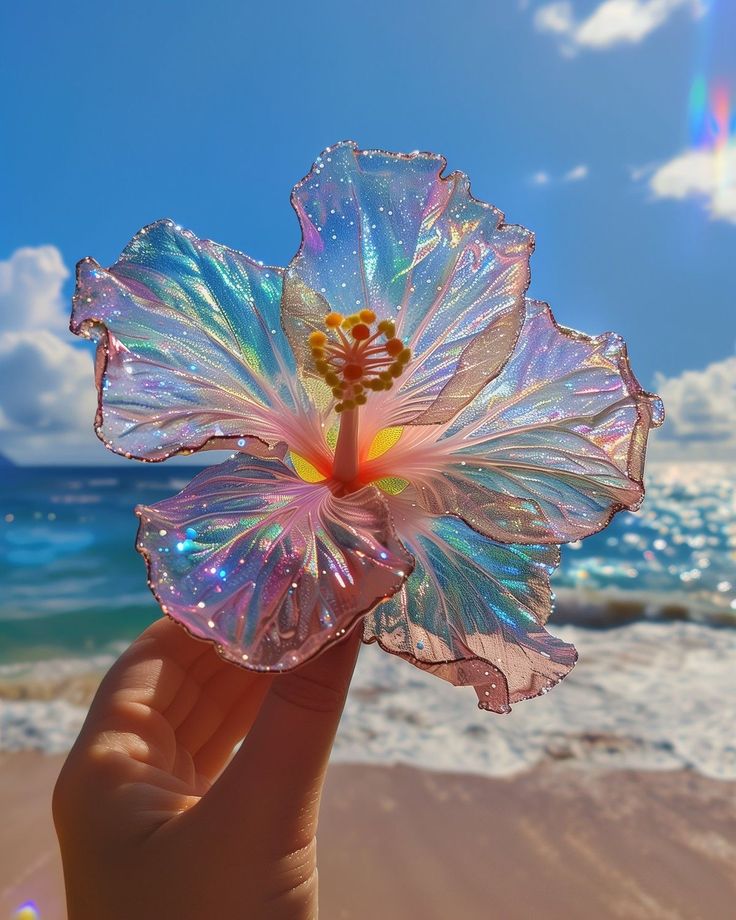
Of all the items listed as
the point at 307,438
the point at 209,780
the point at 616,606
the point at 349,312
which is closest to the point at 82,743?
the point at 209,780

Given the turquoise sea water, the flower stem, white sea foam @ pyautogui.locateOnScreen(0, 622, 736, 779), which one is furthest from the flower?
the turquoise sea water

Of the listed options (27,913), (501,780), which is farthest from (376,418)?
(501,780)

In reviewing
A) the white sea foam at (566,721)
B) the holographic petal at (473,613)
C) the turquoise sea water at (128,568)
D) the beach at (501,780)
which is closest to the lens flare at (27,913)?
the beach at (501,780)

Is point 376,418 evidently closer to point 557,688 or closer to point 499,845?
point 499,845

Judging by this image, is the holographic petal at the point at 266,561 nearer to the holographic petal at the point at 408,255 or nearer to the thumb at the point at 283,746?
the thumb at the point at 283,746

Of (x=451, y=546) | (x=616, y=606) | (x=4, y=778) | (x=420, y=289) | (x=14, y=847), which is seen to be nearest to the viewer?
(x=451, y=546)

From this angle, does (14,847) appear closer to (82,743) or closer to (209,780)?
(209,780)

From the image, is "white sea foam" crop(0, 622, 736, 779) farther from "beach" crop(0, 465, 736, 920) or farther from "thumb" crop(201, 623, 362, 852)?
"thumb" crop(201, 623, 362, 852)
